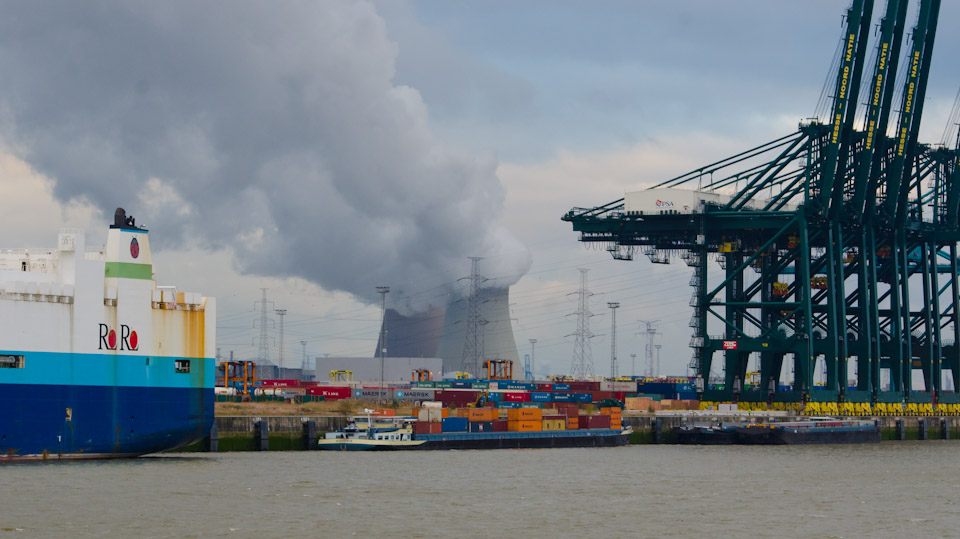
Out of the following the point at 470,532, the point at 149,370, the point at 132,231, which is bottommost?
the point at 470,532

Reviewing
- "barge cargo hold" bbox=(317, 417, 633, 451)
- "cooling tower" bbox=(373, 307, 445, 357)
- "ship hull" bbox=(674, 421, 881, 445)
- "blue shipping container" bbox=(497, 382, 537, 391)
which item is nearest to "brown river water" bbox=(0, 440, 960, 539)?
"barge cargo hold" bbox=(317, 417, 633, 451)

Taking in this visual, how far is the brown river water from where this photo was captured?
135ft

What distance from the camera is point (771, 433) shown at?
8706 cm

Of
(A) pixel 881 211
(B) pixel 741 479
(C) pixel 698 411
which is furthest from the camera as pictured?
(A) pixel 881 211

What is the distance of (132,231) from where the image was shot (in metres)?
54.5

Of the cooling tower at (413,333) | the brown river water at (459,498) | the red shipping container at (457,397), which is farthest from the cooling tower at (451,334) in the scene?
the brown river water at (459,498)

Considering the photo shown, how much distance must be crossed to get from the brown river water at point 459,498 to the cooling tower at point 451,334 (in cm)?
7371

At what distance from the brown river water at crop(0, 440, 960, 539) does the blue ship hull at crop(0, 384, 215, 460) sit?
0.90m

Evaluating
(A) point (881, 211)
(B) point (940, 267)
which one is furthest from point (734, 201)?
(B) point (940, 267)

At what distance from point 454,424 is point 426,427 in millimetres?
2186

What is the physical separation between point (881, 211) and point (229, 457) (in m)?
62.2

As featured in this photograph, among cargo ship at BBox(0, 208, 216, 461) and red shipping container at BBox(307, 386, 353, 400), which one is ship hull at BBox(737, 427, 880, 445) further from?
cargo ship at BBox(0, 208, 216, 461)

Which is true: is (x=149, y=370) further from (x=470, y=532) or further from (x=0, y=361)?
(x=470, y=532)

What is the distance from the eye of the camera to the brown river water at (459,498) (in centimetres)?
4106
